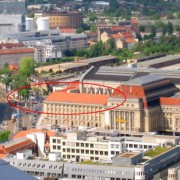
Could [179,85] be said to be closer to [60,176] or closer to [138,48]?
[60,176]

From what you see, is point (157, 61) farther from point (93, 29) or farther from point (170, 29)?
point (93, 29)

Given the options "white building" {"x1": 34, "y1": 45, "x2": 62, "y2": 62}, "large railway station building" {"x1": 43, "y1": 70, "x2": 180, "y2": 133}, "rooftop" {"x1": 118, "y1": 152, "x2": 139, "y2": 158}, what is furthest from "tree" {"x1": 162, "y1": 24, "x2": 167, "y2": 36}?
"rooftop" {"x1": 118, "y1": 152, "x2": 139, "y2": 158}

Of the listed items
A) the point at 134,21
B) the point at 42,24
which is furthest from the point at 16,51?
the point at 134,21

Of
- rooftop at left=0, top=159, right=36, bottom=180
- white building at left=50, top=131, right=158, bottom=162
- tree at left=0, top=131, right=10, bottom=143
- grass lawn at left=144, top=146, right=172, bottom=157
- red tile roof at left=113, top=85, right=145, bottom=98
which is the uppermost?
rooftop at left=0, top=159, right=36, bottom=180

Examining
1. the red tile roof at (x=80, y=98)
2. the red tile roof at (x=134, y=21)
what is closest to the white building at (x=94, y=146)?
the red tile roof at (x=80, y=98)

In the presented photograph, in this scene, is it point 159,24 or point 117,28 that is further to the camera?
point 159,24

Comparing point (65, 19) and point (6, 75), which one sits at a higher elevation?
point (65, 19)

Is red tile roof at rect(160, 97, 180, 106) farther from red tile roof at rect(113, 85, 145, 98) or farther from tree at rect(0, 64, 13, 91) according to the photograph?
tree at rect(0, 64, 13, 91)

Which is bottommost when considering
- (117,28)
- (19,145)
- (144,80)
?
(117,28)

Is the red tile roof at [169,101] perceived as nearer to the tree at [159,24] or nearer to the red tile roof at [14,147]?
the red tile roof at [14,147]

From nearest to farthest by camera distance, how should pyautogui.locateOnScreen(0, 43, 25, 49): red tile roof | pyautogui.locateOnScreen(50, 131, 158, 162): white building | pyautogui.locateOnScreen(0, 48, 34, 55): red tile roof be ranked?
pyautogui.locateOnScreen(50, 131, 158, 162): white building → pyautogui.locateOnScreen(0, 48, 34, 55): red tile roof → pyautogui.locateOnScreen(0, 43, 25, 49): red tile roof
